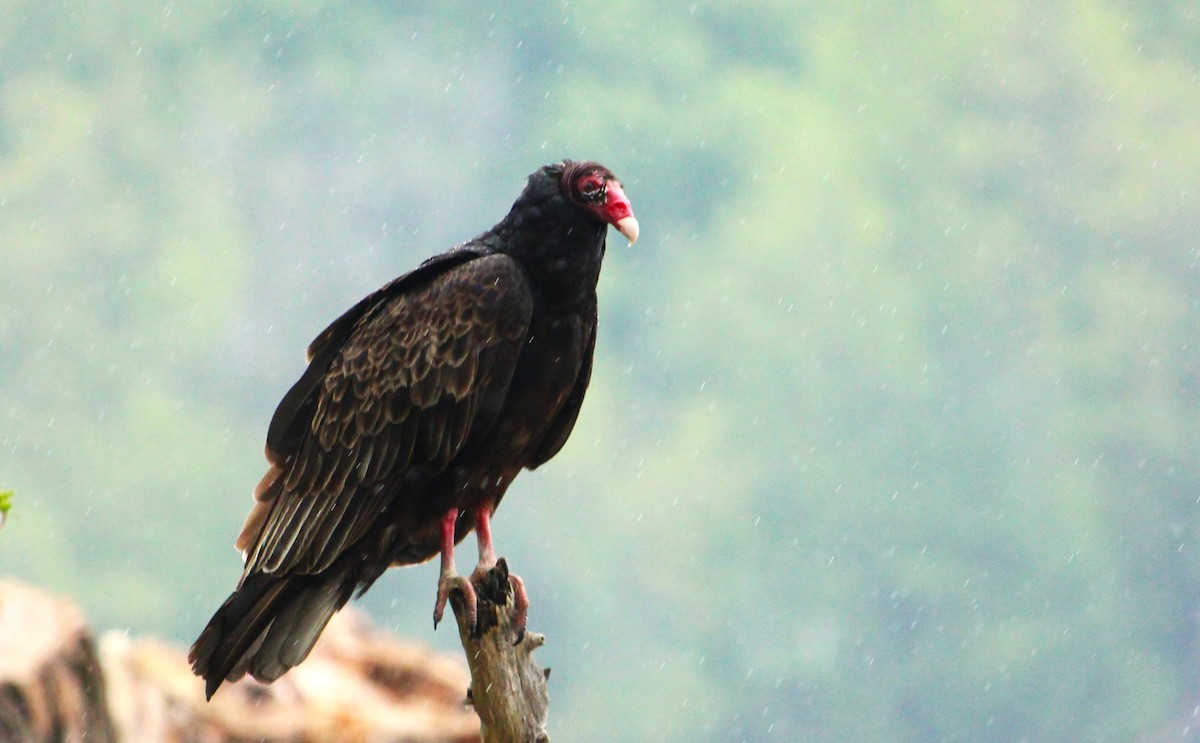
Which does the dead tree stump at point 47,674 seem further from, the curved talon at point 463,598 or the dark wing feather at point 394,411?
the curved talon at point 463,598

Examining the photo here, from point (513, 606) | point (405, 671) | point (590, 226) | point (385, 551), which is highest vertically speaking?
point (405, 671)

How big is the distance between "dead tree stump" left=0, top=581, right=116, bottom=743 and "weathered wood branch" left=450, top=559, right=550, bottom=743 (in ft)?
14.2

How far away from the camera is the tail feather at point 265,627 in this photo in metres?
4.27

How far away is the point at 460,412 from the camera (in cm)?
445

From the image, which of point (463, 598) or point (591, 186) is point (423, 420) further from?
point (591, 186)

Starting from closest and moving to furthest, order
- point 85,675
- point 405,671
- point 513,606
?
1. point 513,606
2. point 85,675
3. point 405,671

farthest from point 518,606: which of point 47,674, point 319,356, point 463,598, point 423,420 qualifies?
point 47,674

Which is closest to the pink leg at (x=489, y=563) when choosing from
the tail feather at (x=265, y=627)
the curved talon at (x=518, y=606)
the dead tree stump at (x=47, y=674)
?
the curved talon at (x=518, y=606)

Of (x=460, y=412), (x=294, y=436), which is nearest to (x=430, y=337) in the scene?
(x=460, y=412)

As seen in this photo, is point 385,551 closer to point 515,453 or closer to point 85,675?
point 515,453

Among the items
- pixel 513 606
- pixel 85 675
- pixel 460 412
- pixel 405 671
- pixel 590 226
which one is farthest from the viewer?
pixel 405 671

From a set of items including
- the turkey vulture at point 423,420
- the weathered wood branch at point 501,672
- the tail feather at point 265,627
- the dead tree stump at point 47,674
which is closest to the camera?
the weathered wood branch at point 501,672

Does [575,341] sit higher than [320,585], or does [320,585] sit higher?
[575,341]

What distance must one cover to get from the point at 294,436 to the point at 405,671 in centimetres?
609
